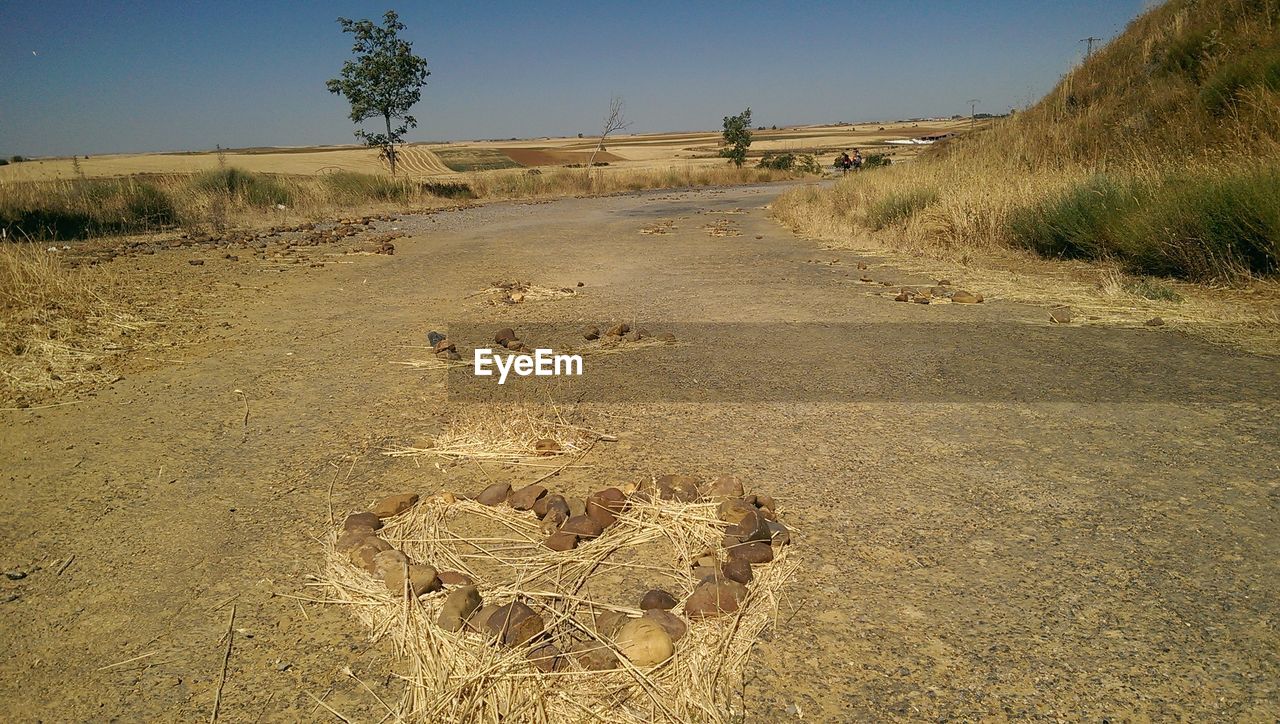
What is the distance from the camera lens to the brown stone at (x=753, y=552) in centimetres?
250

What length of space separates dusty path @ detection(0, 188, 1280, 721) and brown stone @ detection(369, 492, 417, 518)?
23 centimetres

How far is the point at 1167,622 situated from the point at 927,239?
1031 cm

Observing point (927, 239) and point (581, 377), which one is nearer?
point (581, 377)

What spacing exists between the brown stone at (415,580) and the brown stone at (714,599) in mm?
865

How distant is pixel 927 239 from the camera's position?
37.8 feet

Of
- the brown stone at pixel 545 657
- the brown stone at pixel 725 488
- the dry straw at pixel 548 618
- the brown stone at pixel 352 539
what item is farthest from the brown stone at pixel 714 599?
the brown stone at pixel 352 539

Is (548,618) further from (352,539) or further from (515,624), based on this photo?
(352,539)

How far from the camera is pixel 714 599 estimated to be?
2.25 metres

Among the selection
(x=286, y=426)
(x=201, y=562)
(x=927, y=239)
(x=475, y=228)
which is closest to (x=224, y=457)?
(x=286, y=426)

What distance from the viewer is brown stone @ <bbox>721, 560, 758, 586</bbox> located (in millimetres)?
2383

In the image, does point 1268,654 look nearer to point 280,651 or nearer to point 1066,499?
point 1066,499

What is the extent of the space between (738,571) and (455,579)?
984 mm

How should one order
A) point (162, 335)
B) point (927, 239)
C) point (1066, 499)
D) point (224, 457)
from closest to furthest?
point (1066, 499) < point (224, 457) < point (162, 335) < point (927, 239)

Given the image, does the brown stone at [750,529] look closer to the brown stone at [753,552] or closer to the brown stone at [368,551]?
the brown stone at [753,552]
